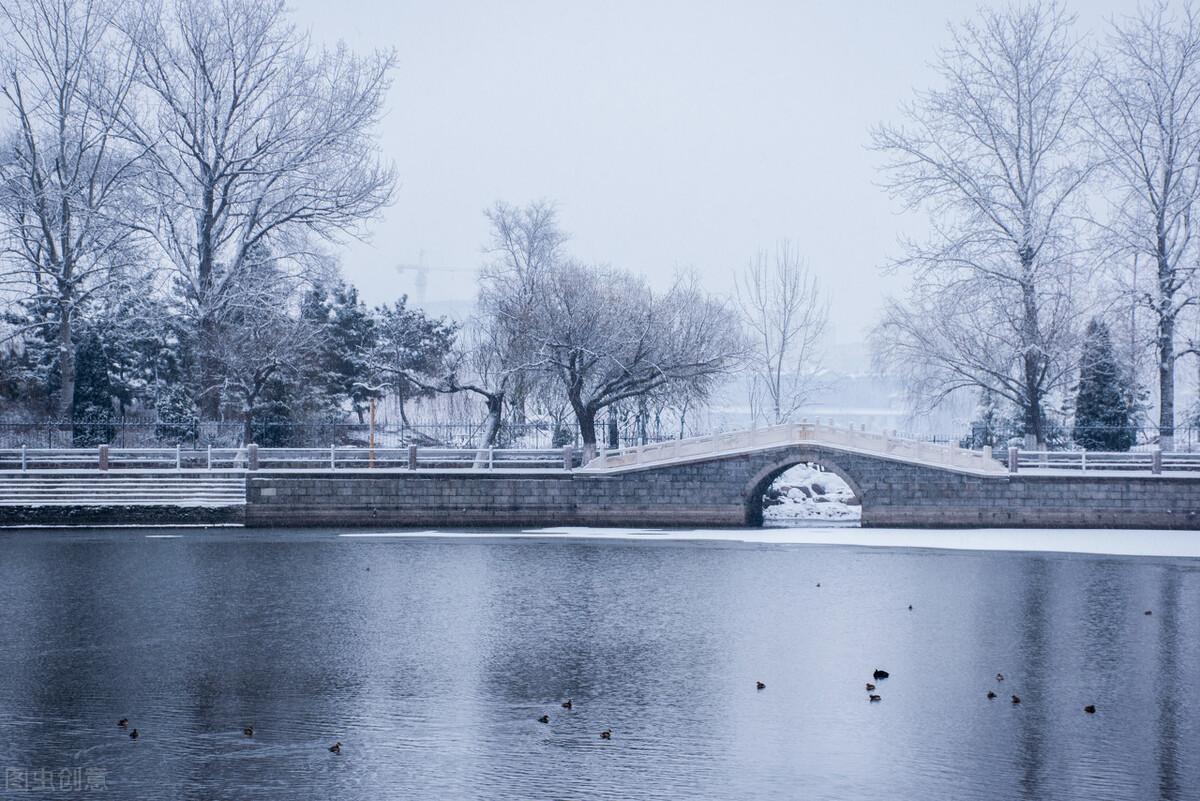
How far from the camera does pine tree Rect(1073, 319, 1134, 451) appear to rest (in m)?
37.0

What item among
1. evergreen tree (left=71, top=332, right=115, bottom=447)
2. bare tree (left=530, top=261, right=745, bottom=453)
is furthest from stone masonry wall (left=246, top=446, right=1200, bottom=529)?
evergreen tree (left=71, top=332, right=115, bottom=447)

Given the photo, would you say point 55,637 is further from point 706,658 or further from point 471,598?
point 706,658

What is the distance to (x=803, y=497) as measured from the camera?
42500mm

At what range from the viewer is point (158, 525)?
1270 inches

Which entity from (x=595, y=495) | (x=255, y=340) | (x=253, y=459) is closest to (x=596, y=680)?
(x=595, y=495)

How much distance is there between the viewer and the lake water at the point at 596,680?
10.1 m

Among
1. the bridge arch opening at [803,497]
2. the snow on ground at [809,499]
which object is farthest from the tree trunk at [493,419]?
the snow on ground at [809,499]

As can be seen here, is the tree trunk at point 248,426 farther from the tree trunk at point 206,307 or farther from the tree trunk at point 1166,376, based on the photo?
the tree trunk at point 1166,376

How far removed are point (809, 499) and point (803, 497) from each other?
8.6 inches

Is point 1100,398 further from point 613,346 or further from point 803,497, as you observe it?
point 613,346

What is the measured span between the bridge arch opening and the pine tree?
751 cm

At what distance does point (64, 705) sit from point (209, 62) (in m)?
29.8

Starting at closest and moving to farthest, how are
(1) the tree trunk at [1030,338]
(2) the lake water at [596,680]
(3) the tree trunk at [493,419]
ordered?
(2) the lake water at [596,680]
(1) the tree trunk at [1030,338]
(3) the tree trunk at [493,419]

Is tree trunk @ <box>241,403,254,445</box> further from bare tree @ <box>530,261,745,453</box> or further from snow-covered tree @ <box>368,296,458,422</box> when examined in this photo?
bare tree @ <box>530,261,745,453</box>
